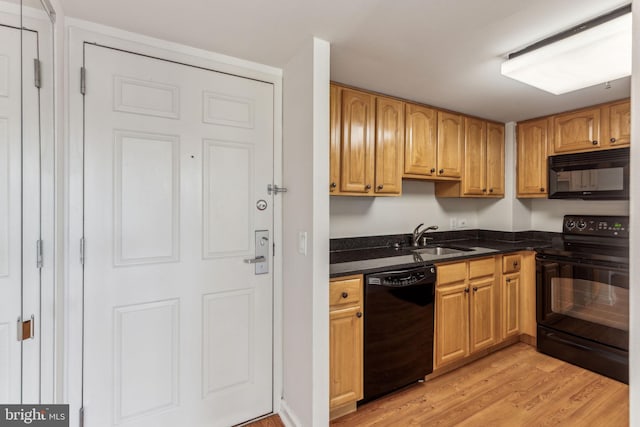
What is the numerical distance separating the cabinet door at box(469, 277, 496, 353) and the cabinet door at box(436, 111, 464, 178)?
100 cm

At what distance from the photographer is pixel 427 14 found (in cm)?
141

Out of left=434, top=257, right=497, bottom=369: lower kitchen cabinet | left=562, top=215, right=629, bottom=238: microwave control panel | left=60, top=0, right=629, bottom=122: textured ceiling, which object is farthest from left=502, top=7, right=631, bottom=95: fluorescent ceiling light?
left=562, top=215, right=629, bottom=238: microwave control panel

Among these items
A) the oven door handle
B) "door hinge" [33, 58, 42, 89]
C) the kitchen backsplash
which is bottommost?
the oven door handle

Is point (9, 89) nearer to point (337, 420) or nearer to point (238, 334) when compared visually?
point (238, 334)

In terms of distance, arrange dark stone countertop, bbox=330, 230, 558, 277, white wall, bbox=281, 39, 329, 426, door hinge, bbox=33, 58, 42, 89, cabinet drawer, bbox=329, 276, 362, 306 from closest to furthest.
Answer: door hinge, bbox=33, 58, 42, 89
white wall, bbox=281, 39, 329, 426
cabinet drawer, bbox=329, 276, 362, 306
dark stone countertop, bbox=330, 230, 558, 277

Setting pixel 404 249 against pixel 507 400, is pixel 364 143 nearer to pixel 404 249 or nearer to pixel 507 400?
pixel 404 249

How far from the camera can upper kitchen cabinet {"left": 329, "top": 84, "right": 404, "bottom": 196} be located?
84.1 inches

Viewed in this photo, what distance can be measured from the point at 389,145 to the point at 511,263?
5.24 ft

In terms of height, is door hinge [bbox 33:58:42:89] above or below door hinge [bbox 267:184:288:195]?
above

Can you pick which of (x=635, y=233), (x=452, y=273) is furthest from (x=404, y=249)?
(x=635, y=233)

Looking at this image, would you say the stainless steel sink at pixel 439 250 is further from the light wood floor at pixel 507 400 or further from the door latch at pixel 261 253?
the door latch at pixel 261 253

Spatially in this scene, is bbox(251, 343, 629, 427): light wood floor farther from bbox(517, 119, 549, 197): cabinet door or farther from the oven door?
bbox(517, 119, 549, 197): cabinet door

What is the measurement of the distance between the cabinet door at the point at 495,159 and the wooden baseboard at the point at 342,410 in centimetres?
238

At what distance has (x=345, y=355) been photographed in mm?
1837
